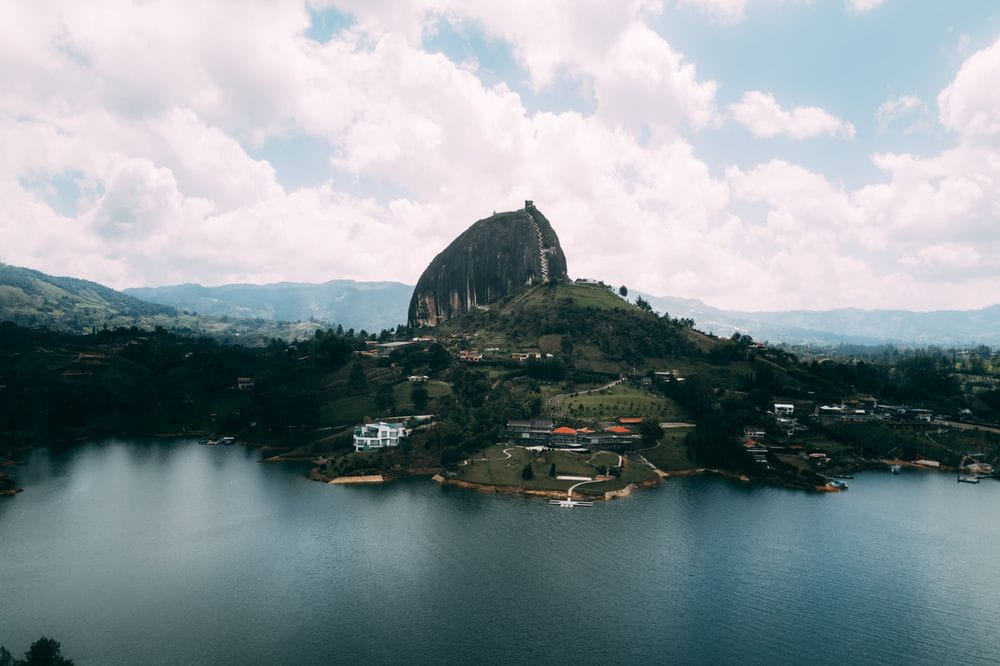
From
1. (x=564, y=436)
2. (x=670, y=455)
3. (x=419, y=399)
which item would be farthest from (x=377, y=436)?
(x=670, y=455)

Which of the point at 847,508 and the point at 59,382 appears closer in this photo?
the point at 847,508

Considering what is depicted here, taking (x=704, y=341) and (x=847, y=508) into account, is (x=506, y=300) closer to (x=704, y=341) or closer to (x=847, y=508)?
(x=704, y=341)

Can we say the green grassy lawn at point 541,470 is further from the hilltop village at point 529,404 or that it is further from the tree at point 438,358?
the tree at point 438,358

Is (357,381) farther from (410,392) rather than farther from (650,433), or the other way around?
(650,433)

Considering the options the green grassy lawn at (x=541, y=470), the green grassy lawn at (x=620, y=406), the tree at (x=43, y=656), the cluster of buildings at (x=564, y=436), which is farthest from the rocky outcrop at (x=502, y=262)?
the tree at (x=43, y=656)

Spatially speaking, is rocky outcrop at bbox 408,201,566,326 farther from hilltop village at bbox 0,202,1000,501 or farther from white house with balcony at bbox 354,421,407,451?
white house with balcony at bbox 354,421,407,451

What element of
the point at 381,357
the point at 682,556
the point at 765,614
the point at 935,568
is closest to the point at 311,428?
the point at 381,357
